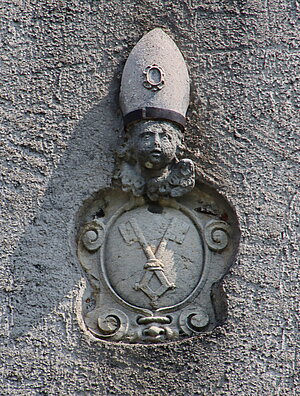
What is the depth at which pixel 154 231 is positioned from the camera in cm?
452

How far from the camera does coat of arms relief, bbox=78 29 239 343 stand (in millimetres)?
4430

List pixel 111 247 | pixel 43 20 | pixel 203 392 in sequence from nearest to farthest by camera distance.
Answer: pixel 203 392, pixel 111 247, pixel 43 20

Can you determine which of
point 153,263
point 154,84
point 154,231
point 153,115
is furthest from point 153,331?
point 154,84

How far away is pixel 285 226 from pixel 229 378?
26.4 inches

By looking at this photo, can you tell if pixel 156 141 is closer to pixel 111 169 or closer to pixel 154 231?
pixel 111 169

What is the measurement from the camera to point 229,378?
4246mm

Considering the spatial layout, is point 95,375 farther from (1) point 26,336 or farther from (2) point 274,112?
(2) point 274,112

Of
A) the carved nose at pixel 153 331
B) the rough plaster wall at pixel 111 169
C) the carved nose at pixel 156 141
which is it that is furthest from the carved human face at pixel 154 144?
the carved nose at pixel 153 331

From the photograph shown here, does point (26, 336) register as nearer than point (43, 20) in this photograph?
Yes

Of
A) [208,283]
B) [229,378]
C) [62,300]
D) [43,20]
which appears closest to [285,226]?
[208,283]

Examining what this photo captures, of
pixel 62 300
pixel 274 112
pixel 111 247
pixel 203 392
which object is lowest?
pixel 203 392

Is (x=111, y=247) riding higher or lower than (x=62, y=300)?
higher

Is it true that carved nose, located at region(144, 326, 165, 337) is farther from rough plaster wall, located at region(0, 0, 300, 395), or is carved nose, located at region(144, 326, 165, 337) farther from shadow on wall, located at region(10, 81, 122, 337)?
shadow on wall, located at region(10, 81, 122, 337)

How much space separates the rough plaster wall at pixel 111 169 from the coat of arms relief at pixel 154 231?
9 cm
